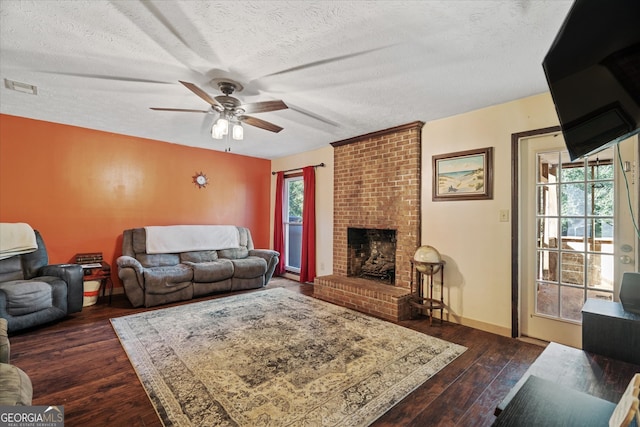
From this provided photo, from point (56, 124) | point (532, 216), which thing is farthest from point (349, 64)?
point (56, 124)

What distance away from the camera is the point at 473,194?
3160mm

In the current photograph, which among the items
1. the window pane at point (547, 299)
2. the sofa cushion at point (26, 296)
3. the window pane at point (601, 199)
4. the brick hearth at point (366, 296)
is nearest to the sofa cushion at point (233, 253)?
the brick hearth at point (366, 296)

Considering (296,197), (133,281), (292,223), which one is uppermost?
(296,197)

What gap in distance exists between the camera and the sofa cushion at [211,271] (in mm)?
4032

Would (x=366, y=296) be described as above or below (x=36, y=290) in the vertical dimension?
below

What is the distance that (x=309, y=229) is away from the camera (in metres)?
5.08

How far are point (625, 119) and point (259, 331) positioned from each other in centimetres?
295

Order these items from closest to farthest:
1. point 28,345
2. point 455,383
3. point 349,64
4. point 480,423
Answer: point 480,423 → point 455,383 → point 349,64 → point 28,345

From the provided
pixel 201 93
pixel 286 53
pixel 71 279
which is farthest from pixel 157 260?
pixel 286 53

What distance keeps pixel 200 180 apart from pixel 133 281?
6.84ft

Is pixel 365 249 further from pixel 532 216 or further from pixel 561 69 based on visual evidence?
pixel 561 69

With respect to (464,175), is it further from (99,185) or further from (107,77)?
(99,185)

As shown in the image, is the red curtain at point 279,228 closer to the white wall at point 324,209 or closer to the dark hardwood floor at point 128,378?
the white wall at point 324,209

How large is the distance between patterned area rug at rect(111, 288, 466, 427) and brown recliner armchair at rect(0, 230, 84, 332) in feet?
1.89
